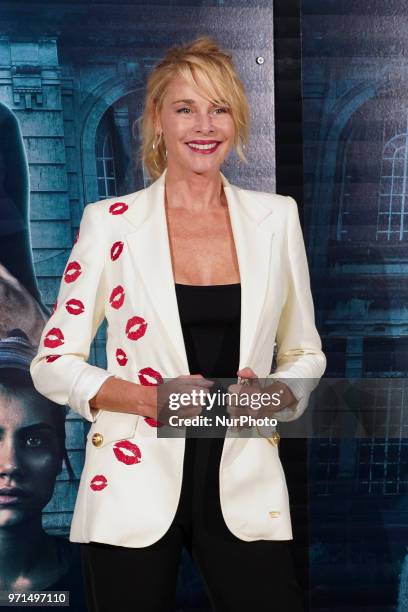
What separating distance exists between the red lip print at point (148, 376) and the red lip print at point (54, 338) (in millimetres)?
175

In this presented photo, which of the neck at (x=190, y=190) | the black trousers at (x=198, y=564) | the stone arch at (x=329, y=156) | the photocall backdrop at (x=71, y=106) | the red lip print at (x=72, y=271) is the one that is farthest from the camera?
the stone arch at (x=329, y=156)

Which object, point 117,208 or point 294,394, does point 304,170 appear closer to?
point 117,208

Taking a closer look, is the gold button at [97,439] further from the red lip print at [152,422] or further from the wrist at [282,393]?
the wrist at [282,393]

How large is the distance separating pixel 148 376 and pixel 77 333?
170mm

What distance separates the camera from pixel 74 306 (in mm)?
1942

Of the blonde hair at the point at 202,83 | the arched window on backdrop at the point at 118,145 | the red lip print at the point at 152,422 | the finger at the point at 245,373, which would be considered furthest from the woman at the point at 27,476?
the finger at the point at 245,373

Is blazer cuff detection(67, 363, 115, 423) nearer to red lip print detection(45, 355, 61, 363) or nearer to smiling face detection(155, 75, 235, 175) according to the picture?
red lip print detection(45, 355, 61, 363)

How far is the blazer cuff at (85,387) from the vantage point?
6.14 ft

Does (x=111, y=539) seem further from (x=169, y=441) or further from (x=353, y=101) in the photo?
(x=353, y=101)

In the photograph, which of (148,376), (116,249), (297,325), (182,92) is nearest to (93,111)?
(182,92)

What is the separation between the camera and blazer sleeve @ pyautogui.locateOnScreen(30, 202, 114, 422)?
1887mm

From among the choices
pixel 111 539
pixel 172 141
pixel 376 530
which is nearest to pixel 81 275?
pixel 172 141

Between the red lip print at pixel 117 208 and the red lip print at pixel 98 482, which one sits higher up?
the red lip print at pixel 117 208

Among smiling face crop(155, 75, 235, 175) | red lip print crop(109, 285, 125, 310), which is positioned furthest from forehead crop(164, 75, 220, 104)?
red lip print crop(109, 285, 125, 310)
